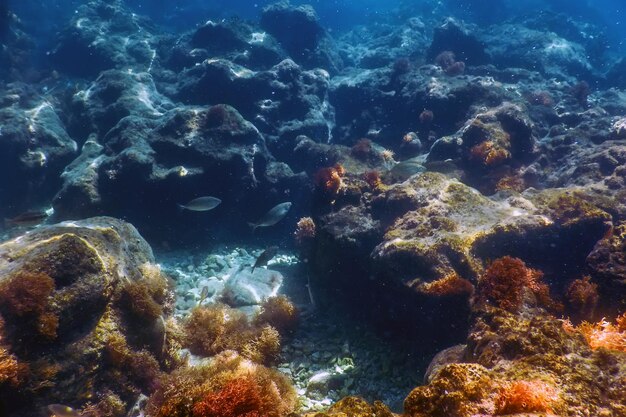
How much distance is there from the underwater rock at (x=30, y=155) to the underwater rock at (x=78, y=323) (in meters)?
6.88

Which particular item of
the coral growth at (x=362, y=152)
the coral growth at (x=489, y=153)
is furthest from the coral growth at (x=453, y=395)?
the coral growth at (x=362, y=152)

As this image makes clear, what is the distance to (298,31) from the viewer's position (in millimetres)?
19609

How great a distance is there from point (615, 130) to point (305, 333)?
11.4 metres

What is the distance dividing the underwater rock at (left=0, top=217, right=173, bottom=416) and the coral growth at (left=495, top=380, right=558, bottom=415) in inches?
180

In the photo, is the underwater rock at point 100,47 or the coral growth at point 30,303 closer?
the coral growth at point 30,303

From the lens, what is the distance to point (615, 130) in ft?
35.7

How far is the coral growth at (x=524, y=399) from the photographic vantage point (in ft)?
7.61

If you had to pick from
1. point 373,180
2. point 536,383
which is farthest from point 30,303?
point 373,180

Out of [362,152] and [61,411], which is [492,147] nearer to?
[362,152]

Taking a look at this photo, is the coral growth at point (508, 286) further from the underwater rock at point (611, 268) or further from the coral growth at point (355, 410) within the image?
the coral growth at point (355, 410)

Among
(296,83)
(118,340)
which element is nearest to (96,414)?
(118,340)

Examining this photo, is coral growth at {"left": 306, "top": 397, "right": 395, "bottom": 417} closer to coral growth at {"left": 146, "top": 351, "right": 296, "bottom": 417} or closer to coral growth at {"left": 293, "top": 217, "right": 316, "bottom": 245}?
coral growth at {"left": 146, "top": 351, "right": 296, "bottom": 417}

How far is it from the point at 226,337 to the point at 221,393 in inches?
132

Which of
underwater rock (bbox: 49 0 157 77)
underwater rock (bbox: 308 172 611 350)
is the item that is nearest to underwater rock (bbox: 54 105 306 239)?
underwater rock (bbox: 308 172 611 350)
